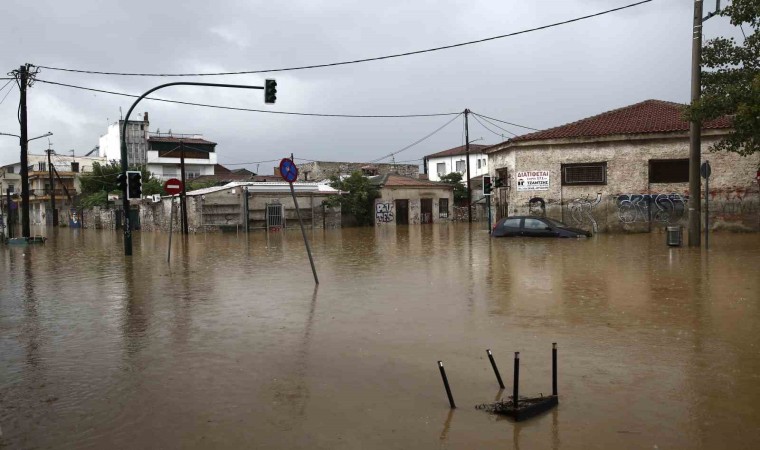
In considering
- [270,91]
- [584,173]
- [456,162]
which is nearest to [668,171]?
[584,173]

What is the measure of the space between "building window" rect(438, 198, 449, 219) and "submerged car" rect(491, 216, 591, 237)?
26799mm

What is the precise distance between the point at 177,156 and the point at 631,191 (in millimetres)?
57660

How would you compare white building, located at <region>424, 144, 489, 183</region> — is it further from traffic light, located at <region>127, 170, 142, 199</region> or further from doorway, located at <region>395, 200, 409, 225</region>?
traffic light, located at <region>127, 170, 142, 199</region>

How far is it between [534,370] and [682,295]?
5.50 metres

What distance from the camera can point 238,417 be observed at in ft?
16.1

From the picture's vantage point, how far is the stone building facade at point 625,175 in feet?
91.1

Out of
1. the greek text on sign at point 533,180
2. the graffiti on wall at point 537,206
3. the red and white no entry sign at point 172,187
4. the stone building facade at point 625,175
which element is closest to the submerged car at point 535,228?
the stone building facade at point 625,175

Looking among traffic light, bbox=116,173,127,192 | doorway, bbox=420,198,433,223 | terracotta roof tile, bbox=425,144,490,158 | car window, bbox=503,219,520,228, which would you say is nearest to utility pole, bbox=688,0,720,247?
car window, bbox=503,219,520,228

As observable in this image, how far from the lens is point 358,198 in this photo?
4822cm

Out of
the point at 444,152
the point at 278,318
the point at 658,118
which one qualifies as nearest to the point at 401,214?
the point at 658,118

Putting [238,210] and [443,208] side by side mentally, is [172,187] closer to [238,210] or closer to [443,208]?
[238,210]

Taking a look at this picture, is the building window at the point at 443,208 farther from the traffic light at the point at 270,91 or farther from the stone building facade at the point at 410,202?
the traffic light at the point at 270,91

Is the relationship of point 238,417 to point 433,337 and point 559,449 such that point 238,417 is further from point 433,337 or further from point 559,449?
point 433,337

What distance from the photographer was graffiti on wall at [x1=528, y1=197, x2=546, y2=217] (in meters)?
31.0
